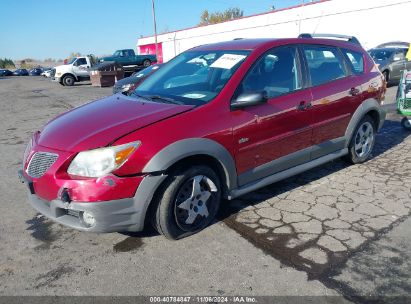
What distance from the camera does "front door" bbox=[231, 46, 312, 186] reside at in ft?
11.4

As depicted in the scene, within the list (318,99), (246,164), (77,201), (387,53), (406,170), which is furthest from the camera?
(387,53)

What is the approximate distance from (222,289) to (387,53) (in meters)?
13.7

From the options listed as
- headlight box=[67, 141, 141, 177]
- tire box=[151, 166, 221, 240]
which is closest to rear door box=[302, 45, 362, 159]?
tire box=[151, 166, 221, 240]

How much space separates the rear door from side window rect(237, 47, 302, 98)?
0.23m

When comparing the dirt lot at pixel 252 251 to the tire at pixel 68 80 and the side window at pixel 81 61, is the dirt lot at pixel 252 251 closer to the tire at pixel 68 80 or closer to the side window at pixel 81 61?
the tire at pixel 68 80

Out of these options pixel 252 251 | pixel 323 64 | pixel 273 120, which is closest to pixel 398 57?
pixel 323 64

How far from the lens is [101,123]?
314 centimetres

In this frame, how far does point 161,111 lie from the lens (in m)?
3.20

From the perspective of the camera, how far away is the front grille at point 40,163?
2977 millimetres

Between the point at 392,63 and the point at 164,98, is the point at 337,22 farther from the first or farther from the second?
the point at 164,98

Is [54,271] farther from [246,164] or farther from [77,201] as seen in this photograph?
[246,164]

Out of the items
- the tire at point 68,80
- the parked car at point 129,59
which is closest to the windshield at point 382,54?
the parked car at point 129,59

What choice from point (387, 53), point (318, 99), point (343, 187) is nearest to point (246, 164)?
point (318, 99)

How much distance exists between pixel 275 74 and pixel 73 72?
933 inches
